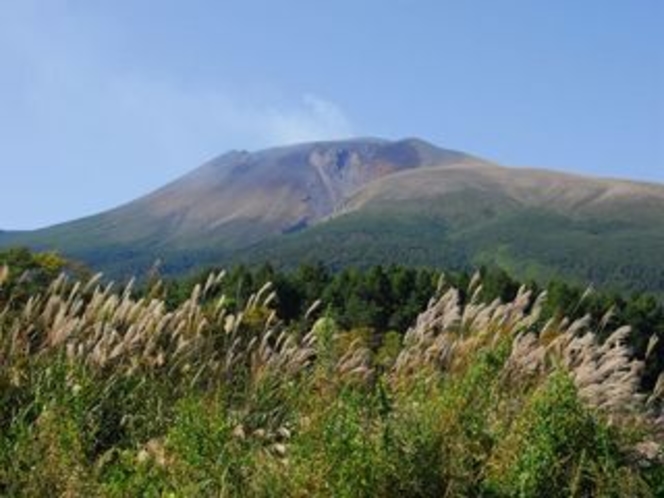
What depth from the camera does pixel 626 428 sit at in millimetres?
8961

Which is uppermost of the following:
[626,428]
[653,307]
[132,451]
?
[132,451]

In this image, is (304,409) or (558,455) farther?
(304,409)

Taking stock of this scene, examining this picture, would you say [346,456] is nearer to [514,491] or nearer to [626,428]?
[514,491]

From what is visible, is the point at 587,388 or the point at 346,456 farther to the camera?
the point at 587,388

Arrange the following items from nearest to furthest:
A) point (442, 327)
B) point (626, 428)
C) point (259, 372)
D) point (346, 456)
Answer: point (346, 456) → point (626, 428) → point (259, 372) → point (442, 327)

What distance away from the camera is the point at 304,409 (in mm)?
8609

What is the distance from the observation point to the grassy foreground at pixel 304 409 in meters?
7.04

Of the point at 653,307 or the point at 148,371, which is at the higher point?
the point at 148,371

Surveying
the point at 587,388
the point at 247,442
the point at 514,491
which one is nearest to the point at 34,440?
the point at 247,442

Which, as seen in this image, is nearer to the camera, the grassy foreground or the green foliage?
the grassy foreground

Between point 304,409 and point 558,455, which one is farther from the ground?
point 304,409

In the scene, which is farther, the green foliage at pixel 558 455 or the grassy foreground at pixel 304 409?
the green foliage at pixel 558 455

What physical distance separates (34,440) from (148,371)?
213cm

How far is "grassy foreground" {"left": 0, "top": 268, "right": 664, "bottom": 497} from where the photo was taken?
7043 mm
